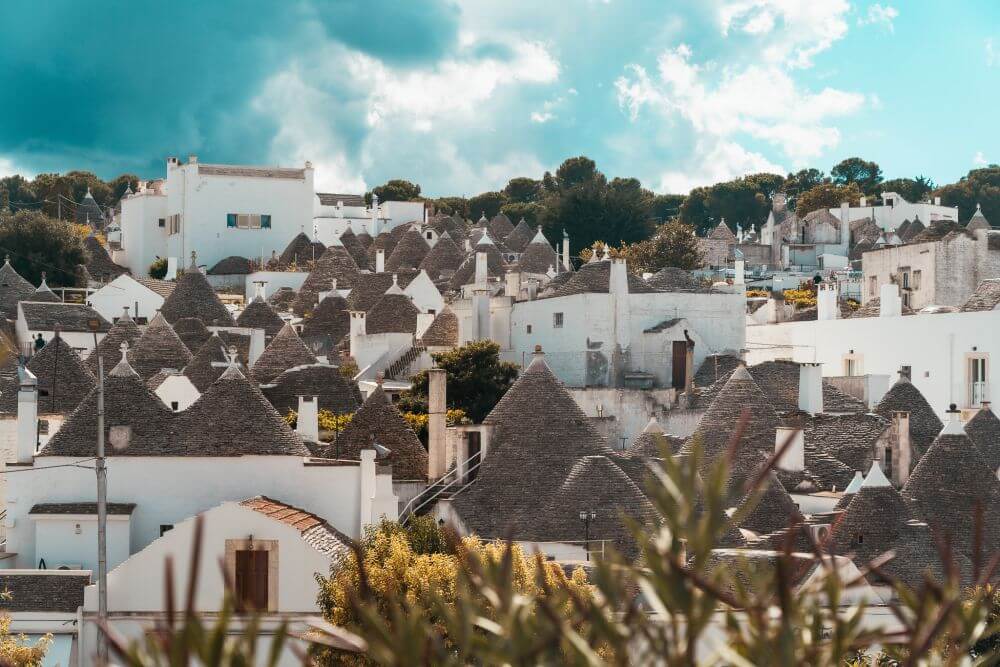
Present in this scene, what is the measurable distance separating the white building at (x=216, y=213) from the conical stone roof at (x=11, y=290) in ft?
37.6

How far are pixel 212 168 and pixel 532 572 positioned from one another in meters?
61.0

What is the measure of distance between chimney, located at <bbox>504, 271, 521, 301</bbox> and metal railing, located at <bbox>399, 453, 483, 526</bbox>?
58.5 feet

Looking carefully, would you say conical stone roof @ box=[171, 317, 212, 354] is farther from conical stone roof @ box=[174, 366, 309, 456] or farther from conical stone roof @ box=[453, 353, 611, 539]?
conical stone roof @ box=[174, 366, 309, 456]

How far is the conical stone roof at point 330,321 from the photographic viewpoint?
67.4 meters

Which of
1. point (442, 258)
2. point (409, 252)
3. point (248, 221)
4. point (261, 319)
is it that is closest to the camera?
point (261, 319)

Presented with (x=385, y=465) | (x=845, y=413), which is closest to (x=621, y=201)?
(x=845, y=413)

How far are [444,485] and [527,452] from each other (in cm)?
214

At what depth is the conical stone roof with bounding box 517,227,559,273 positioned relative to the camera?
77.7m

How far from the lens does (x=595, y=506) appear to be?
122ft

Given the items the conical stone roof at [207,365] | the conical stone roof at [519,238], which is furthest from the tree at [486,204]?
the conical stone roof at [207,365]

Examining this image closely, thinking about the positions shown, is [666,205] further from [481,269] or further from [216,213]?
[481,269]

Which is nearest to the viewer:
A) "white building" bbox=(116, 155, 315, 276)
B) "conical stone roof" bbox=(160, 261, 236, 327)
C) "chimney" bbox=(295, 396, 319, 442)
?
"chimney" bbox=(295, 396, 319, 442)

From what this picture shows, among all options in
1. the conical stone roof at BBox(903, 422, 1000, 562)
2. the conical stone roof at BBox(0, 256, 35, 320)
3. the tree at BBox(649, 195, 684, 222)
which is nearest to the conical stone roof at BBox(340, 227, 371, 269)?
the conical stone roof at BBox(0, 256, 35, 320)

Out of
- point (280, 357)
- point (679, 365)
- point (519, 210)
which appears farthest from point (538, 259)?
point (519, 210)
